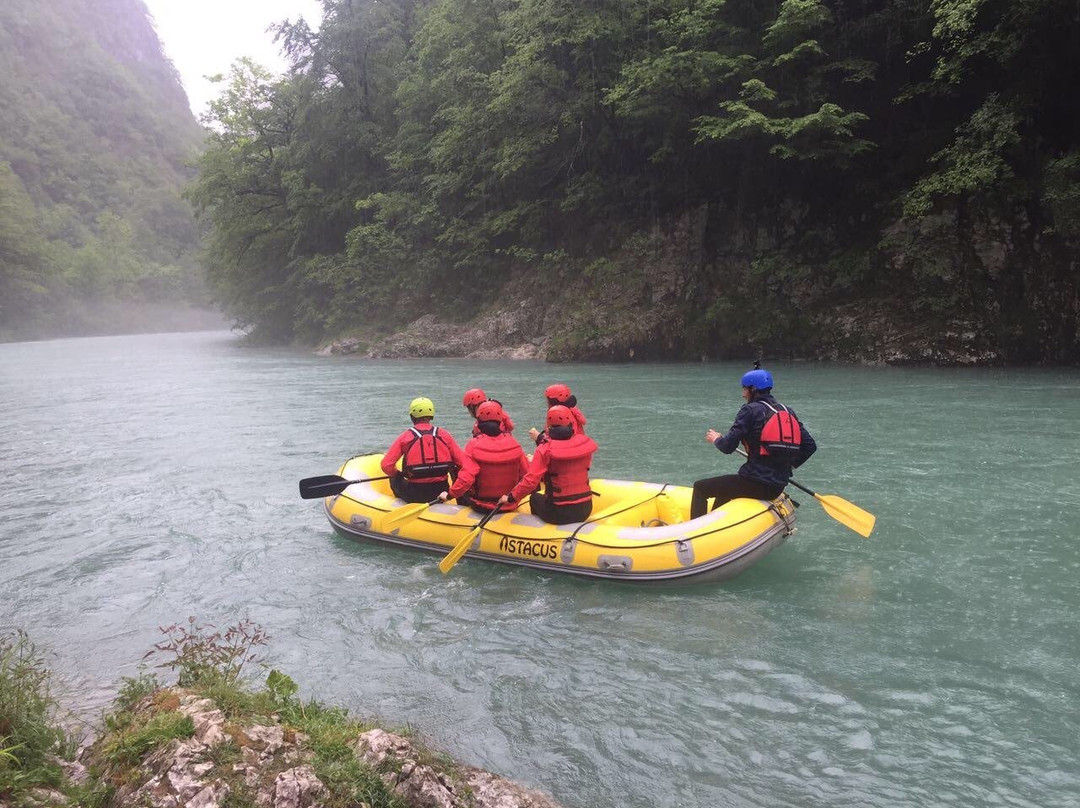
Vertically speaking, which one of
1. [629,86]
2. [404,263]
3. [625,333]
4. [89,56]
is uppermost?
[89,56]

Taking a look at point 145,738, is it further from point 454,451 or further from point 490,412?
point 454,451

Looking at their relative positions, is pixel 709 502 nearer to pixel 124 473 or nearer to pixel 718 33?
pixel 124 473

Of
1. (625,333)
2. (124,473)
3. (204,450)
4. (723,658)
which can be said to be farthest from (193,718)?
(625,333)

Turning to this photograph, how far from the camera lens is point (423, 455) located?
6.11 m

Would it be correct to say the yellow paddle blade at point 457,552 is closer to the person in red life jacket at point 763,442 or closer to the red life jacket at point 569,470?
the red life jacket at point 569,470

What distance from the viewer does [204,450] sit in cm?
1019

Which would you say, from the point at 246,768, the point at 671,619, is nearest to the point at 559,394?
the point at 671,619

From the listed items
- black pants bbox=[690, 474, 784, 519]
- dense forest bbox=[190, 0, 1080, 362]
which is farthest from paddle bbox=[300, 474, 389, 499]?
dense forest bbox=[190, 0, 1080, 362]

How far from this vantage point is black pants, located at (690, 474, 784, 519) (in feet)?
17.5

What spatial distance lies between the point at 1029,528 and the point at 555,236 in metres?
18.1

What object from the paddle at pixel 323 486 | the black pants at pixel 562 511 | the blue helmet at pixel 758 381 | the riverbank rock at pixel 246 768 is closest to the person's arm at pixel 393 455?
the paddle at pixel 323 486

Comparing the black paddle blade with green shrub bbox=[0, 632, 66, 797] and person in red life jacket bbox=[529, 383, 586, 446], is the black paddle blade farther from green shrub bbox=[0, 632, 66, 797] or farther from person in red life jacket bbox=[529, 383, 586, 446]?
green shrub bbox=[0, 632, 66, 797]

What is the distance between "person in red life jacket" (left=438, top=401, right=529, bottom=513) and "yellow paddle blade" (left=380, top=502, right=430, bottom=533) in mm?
273

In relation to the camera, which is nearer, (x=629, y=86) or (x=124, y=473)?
(x=124, y=473)
